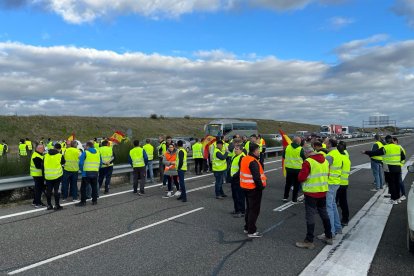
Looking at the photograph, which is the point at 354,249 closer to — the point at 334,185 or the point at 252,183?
the point at 334,185

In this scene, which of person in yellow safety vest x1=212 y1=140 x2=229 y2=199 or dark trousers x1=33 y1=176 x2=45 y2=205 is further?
person in yellow safety vest x1=212 y1=140 x2=229 y2=199

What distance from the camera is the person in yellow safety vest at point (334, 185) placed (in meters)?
6.96

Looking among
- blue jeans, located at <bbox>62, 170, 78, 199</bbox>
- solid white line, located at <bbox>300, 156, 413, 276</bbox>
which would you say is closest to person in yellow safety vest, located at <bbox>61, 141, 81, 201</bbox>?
blue jeans, located at <bbox>62, 170, 78, 199</bbox>

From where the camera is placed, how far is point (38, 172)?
956 centimetres

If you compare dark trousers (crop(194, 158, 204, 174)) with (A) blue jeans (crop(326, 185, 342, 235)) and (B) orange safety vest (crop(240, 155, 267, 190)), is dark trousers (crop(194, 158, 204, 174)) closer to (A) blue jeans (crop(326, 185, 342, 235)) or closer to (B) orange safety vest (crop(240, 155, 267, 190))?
(B) orange safety vest (crop(240, 155, 267, 190))

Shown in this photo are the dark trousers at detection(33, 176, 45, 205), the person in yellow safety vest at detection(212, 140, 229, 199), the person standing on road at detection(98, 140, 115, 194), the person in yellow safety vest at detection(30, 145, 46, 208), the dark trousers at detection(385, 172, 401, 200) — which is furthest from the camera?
the person standing on road at detection(98, 140, 115, 194)

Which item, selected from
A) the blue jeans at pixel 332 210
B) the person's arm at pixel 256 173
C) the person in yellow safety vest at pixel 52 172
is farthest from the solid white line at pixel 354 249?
the person in yellow safety vest at pixel 52 172

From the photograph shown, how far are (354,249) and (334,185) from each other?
1.36 m

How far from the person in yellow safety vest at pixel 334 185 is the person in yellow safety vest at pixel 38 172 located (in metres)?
6.93

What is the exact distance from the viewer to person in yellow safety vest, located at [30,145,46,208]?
31.1 ft

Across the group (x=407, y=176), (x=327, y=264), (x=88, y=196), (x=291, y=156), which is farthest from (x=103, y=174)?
(x=407, y=176)

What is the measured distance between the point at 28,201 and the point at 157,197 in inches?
142

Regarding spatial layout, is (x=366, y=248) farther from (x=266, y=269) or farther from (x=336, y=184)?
(x=266, y=269)

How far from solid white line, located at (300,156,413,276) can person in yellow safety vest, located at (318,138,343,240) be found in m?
0.25
